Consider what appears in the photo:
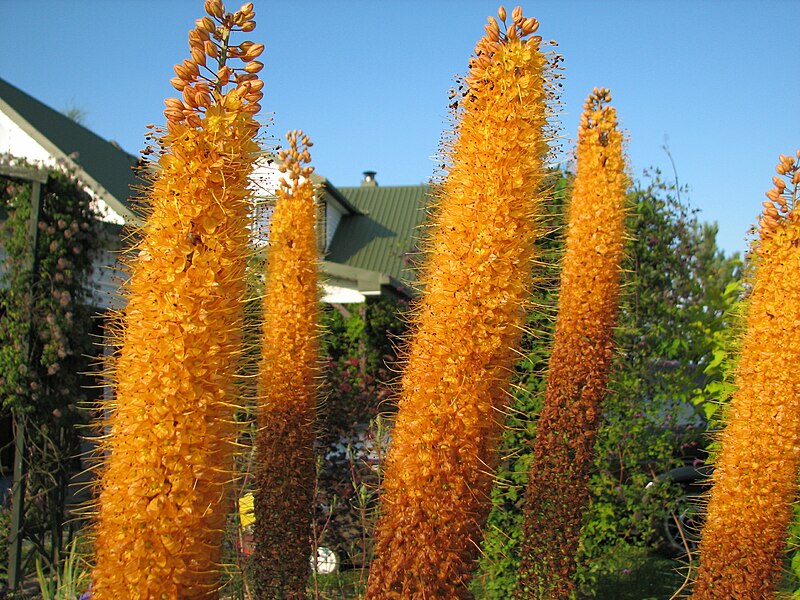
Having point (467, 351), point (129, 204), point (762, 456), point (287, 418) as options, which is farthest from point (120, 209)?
point (762, 456)

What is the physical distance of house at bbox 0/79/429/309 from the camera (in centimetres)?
813

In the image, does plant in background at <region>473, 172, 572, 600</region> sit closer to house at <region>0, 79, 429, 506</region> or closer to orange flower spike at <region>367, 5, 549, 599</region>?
house at <region>0, 79, 429, 506</region>

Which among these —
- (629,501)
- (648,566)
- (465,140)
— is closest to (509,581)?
(629,501)

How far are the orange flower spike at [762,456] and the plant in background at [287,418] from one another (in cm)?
260

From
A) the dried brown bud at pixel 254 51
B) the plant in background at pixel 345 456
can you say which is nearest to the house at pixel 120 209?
the plant in background at pixel 345 456

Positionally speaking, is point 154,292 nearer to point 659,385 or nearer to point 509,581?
point 509,581

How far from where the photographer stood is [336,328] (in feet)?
36.6

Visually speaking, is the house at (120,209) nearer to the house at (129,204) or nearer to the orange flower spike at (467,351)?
the house at (129,204)

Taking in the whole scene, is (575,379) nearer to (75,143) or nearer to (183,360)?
(183,360)

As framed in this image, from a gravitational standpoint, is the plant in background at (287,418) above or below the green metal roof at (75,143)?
below

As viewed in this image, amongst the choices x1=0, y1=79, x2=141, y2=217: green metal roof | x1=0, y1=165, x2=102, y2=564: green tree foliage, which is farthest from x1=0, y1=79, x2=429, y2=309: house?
x1=0, y1=165, x2=102, y2=564: green tree foliage

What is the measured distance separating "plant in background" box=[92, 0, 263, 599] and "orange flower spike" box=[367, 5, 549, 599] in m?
0.77

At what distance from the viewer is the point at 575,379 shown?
4695mm

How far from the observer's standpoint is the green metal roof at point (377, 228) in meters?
17.6
